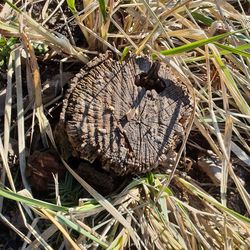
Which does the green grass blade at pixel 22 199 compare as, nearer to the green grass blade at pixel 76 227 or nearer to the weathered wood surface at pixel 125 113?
the green grass blade at pixel 76 227

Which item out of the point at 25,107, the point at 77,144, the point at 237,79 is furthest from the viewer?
the point at 237,79

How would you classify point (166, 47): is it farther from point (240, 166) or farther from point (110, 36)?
point (240, 166)

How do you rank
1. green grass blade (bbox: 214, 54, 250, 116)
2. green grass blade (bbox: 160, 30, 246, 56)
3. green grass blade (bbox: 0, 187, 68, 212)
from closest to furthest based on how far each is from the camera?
1. green grass blade (bbox: 0, 187, 68, 212)
2. green grass blade (bbox: 160, 30, 246, 56)
3. green grass blade (bbox: 214, 54, 250, 116)

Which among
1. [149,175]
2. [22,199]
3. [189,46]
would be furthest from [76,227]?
[189,46]

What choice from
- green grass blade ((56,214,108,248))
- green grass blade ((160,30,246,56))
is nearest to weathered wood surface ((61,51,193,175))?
green grass blade ((160,30,246,56))

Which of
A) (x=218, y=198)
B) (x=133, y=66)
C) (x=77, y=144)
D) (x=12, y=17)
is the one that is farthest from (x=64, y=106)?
(x=218, y=198)

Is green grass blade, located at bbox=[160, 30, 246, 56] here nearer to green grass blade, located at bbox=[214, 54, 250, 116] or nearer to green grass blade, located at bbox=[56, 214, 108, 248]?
green grass blade, located at bbox=[214, 54, 250, 116]
